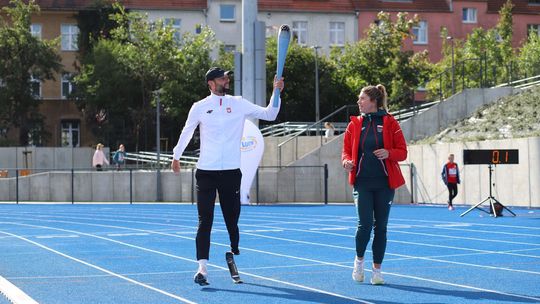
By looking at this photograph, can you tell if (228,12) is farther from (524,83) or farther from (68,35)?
(524,83)

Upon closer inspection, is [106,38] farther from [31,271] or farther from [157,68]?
[31,271]

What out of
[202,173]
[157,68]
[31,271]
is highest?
[157,68]

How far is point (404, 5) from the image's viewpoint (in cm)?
8256

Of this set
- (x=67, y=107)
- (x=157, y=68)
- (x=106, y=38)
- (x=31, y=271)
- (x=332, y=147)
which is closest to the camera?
(x=31, y=271)

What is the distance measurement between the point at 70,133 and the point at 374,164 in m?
64.3

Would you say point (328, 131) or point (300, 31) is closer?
point (328, 131)

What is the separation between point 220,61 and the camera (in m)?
64.1

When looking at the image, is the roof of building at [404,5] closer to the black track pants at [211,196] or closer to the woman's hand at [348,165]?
the black track pants at [211,196]

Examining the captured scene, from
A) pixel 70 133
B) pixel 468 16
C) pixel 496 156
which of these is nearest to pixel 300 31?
pixel 468 16

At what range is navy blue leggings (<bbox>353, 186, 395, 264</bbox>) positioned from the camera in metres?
10.8

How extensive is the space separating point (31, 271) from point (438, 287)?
4.67 m

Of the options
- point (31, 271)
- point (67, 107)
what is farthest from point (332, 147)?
point (67, 107)

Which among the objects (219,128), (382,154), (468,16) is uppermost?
(468,16)

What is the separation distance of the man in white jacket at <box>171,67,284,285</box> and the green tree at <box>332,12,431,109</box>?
55.1 m
